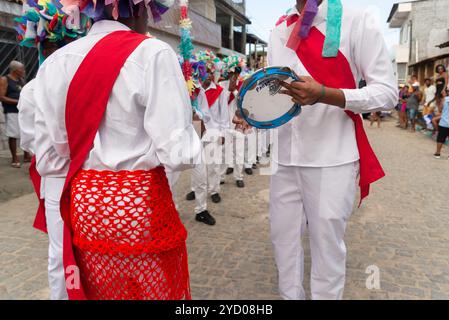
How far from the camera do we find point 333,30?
2.01 meters

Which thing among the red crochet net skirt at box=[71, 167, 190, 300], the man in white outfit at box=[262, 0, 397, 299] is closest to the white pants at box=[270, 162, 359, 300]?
the man in white outfit at box=[262, 0, 397, 299]

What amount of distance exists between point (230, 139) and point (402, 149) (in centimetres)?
624

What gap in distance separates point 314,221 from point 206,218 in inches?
103

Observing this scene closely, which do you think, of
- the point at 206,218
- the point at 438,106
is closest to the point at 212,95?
the point at 206,218

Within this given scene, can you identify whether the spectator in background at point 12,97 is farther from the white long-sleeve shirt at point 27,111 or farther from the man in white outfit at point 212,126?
the white long-sleeve shirt at point 27,111

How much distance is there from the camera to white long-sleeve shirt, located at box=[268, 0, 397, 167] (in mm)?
1964

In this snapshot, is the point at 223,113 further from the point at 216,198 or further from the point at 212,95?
the point at 216,198

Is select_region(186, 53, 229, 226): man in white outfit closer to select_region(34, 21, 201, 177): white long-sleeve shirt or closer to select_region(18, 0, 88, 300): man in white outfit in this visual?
select_region(18, 0, 88, 300): man in white outfit

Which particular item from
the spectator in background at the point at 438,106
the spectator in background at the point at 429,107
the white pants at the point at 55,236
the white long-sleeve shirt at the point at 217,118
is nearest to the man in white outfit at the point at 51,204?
the white pants at the point at 55,236

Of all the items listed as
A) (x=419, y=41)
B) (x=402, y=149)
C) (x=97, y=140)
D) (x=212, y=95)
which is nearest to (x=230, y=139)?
(x=212, y=95)

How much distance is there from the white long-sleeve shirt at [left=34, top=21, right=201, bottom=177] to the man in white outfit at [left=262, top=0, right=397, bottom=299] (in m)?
0.71

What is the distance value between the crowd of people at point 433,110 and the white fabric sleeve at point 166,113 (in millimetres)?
9469

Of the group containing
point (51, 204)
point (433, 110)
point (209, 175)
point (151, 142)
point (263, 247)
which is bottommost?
point (263, 247)

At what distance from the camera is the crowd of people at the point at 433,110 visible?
935cm
